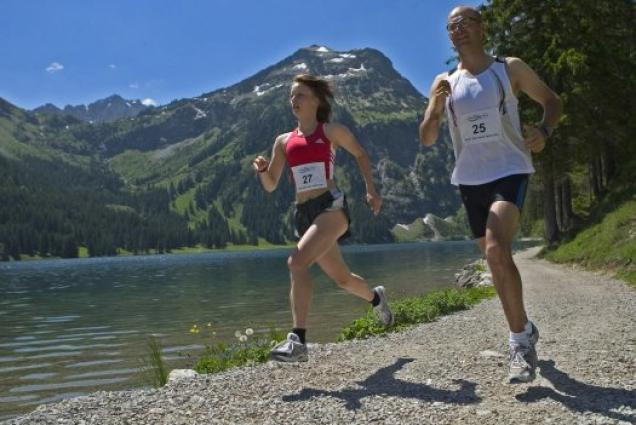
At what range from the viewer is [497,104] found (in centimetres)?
573

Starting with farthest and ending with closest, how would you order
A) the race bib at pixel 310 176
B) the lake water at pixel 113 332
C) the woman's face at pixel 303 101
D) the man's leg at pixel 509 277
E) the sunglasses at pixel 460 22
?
the lake water at pixel 113 332 < the woman's face at pixel 303 101 < the race bib at pixel 310 176 < the sunglasses at pixel 460 22 < the man's leg at pixel 509 277

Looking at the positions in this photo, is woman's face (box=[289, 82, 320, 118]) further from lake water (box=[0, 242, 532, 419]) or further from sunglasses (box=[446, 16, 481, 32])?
lake water (box=[0, 242, 532, 419])

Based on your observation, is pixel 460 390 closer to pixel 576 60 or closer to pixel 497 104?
pixel 497 104

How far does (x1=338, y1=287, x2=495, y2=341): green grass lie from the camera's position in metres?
11.5

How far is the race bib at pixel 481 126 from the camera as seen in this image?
5762mm

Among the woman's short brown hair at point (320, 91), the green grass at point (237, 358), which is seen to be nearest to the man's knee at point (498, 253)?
the woman's short brown hair at point (320, 91)

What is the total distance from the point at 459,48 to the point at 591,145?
1144 inches

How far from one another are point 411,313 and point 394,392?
733cm

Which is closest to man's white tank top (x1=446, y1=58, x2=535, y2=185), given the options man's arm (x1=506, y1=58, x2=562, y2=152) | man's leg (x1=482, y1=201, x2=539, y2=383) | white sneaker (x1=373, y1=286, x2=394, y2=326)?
man's arm (x1=506, y1=58, x2=562, y2=152)

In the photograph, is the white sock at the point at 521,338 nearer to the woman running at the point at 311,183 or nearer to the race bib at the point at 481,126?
the race bib at the point at 481,126

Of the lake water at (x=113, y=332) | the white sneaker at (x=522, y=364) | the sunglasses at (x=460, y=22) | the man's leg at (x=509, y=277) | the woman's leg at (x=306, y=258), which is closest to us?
the white sneaker at (x=522, y=364)

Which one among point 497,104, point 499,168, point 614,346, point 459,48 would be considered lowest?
point 614,346

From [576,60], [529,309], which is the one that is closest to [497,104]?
[529,309]

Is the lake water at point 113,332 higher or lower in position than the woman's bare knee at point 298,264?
lower
